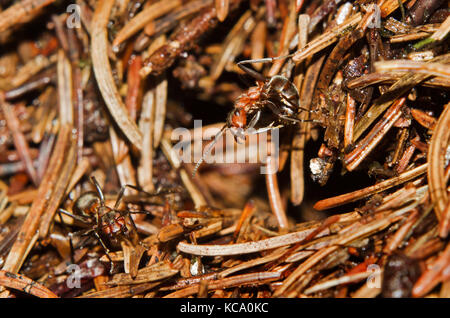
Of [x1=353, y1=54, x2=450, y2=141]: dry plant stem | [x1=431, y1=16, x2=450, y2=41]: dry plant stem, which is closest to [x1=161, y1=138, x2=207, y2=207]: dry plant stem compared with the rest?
[x1=353, y1=54, x2=450, y2=141]: dry plant stem

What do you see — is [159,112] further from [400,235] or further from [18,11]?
[400,235]

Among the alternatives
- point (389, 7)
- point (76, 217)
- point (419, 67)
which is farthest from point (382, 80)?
point (76, 217)

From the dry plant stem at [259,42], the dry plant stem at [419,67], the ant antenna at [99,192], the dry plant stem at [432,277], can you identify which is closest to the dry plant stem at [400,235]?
the dry plant stem at [432,277]

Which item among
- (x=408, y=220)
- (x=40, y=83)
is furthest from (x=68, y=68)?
(x=408, y=220)

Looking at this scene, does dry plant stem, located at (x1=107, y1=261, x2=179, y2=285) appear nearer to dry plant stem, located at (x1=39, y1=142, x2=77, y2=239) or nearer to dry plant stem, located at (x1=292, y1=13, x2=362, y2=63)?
dry plant stem, located at (x1=39, y1=142, x2=77, y2=239)

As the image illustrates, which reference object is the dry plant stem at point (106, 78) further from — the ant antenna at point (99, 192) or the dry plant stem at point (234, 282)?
the dry plant stem at point (234, 282)

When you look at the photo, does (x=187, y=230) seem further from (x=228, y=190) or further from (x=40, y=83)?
(x=40, y=83)
